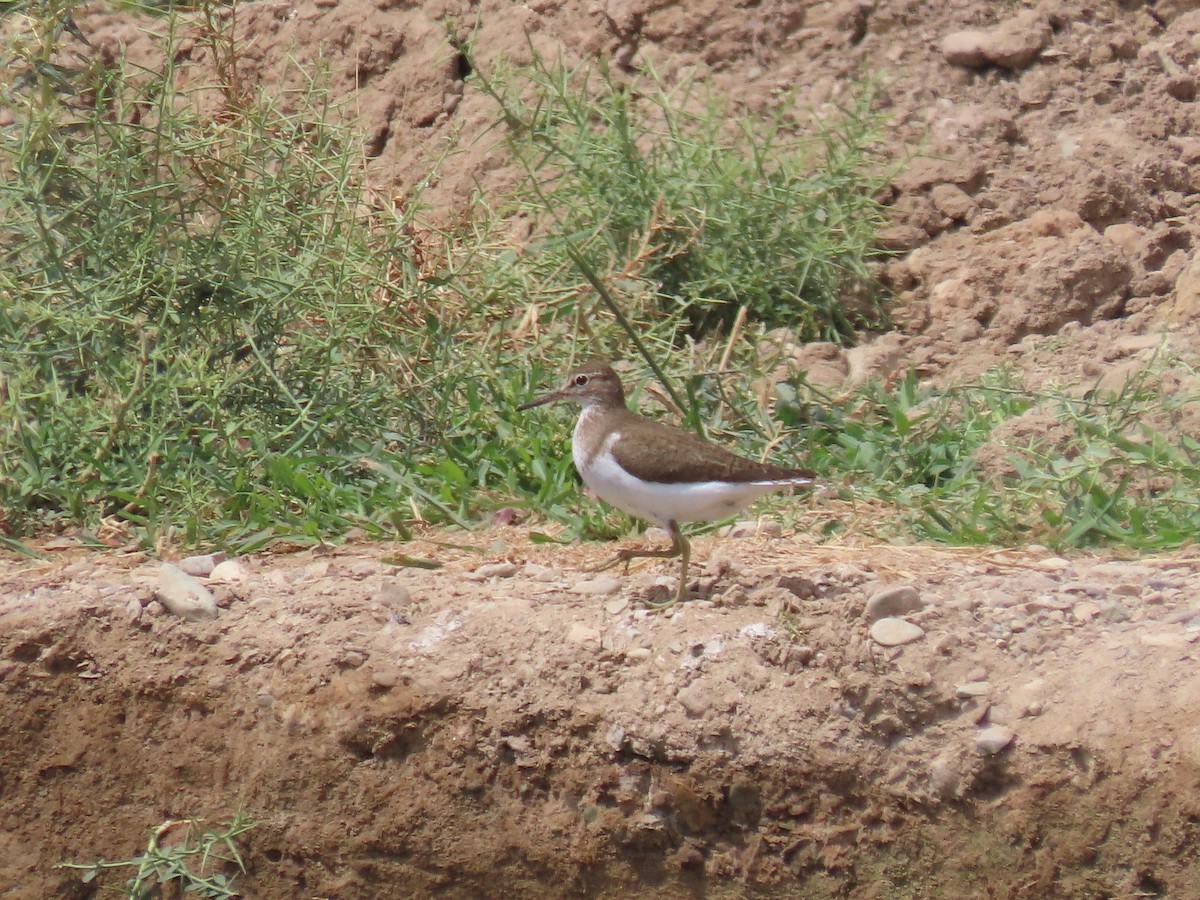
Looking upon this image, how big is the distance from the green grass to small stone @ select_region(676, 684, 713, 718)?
130cm

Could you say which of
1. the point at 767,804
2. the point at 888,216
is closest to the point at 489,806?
the point at 767,804

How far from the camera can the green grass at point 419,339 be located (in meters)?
5.69

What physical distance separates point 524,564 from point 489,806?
0.97 meters

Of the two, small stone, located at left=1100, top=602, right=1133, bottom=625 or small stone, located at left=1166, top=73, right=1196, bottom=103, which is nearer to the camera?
small stone, located at left=1100, top=602, right=1133, bottom=625

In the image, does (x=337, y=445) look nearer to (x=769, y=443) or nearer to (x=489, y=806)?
(x=769, y=443)

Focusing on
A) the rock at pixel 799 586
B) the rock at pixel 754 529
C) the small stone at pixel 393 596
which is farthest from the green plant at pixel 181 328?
the rock at pixel 799 586

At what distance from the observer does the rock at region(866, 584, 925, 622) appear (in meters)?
4.62

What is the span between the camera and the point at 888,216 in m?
7.55

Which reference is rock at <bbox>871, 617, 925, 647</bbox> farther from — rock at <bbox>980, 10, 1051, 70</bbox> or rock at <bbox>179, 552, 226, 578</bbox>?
rock at <bbox>980, 10, 1051, 70</bbox>

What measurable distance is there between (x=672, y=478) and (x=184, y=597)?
151cm

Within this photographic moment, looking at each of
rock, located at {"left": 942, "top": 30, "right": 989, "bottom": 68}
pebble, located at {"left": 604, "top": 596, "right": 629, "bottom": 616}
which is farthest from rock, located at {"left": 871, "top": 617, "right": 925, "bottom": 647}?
rock, located at {"left": 942, "top": 30, "right": 989, "bottom": 68}

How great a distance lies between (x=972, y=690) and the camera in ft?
14.4

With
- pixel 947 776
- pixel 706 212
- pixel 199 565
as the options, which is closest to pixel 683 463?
pixel 947 776

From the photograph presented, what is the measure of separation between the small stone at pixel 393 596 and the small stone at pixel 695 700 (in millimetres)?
905
